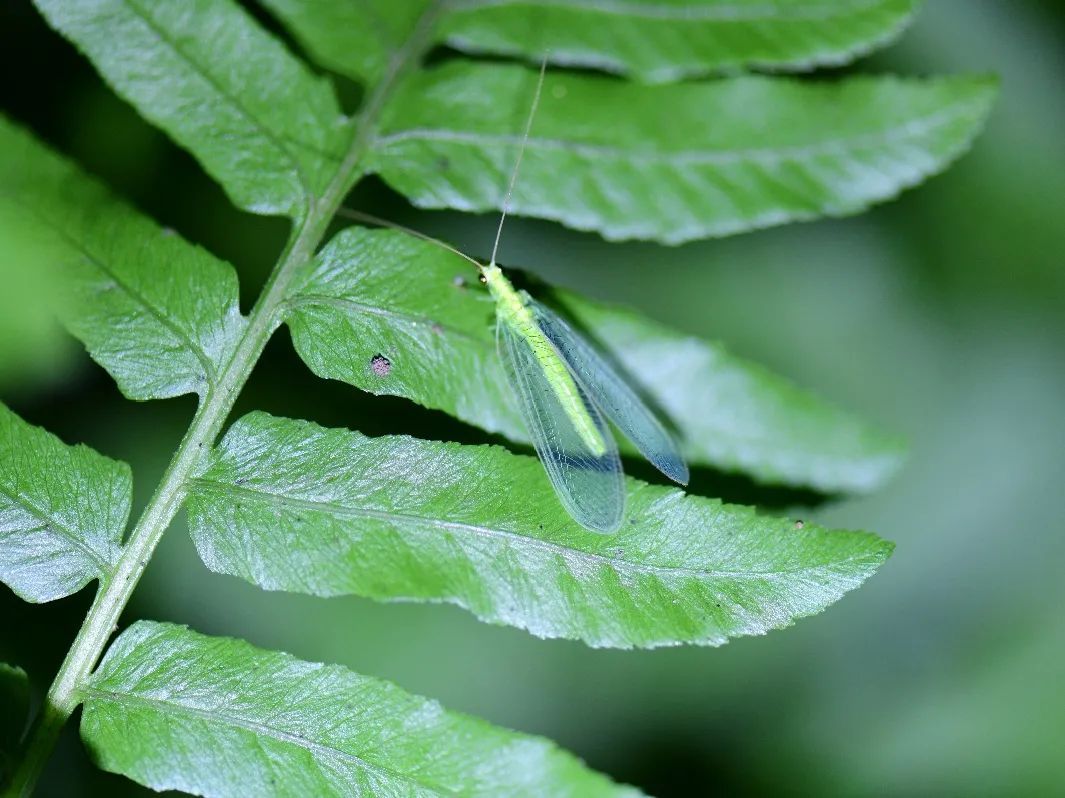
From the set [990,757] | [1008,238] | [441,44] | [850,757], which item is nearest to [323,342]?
[441,44]

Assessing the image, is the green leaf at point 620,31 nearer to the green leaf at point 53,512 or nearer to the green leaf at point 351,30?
the green leaf at point 351,30

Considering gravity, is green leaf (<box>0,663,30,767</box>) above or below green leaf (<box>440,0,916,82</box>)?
below

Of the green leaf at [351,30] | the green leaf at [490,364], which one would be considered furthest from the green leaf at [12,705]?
the green leaf at [351,30]

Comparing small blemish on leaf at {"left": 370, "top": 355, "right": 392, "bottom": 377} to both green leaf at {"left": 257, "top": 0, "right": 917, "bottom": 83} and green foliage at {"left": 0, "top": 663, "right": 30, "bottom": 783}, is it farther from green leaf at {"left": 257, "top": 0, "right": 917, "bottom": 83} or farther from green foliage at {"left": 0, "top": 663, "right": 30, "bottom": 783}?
green foliage at {"left": 0, "top": 663, "right": 30, "bottom": 783}

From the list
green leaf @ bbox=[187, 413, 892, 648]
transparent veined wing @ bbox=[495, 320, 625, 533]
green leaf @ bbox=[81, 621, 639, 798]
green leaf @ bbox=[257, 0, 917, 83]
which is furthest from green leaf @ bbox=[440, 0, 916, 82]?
green leaf @ bbox=[81, 621, 639, 798]

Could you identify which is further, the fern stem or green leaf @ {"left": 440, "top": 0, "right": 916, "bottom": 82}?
green leaf @ {"left": 440, "top": 0, "right": 916, "bottom": 82}

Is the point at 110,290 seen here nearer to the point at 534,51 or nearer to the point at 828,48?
the point at 534,51

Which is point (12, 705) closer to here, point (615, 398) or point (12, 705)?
point (12, 705)
